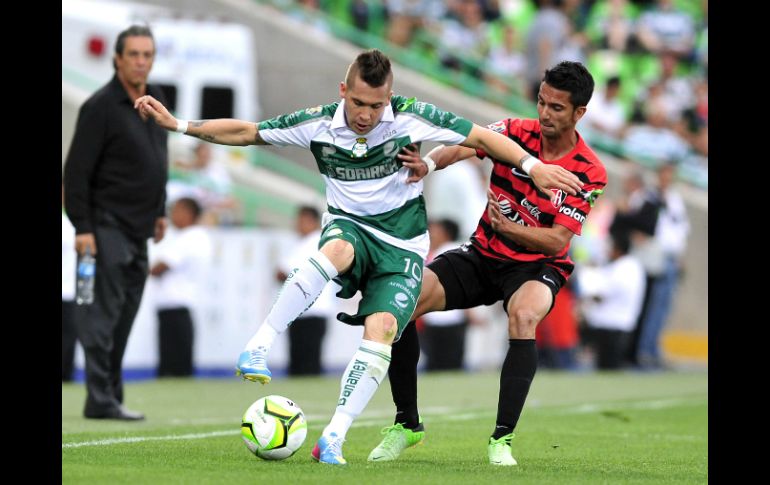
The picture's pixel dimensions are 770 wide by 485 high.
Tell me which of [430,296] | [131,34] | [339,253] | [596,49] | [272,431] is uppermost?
[596,49]

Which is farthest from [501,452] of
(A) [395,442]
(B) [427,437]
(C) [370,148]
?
(B) [427,437]

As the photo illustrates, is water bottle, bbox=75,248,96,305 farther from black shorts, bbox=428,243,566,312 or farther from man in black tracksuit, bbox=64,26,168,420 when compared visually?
black shorts, bbox=428,243,566,312

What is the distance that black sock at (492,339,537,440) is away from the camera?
24.5ft

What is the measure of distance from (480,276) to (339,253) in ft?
3.89

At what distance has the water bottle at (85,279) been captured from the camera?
9.65 meters

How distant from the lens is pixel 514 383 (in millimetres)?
7543

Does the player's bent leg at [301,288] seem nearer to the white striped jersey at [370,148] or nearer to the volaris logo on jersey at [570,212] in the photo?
the white striped jersey at [370,148]

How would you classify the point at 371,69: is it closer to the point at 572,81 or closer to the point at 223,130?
the point at 223,130

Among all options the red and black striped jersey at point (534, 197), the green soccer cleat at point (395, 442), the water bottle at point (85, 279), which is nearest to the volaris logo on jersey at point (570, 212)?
the red and black striped jersey at point (534, 197)

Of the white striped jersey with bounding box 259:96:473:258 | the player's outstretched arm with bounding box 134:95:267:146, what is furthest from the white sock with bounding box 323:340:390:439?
the player's outstretched arm with bounding box 134:95:267:146

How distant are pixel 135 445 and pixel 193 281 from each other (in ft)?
25.9
